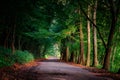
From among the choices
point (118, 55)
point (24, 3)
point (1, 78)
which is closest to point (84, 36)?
point (118, 55)

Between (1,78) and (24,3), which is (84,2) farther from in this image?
(1,78)

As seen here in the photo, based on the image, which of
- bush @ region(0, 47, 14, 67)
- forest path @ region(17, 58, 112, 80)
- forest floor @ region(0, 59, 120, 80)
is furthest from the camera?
bush @ region(0, 47, 14, 67)

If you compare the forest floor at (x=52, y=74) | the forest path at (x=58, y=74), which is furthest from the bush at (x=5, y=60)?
the forest path at (x=58, y=74)

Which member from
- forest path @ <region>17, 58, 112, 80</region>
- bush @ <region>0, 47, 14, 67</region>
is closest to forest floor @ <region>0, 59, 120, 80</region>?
forest path @ <region>17, 58, 112, 80</region>

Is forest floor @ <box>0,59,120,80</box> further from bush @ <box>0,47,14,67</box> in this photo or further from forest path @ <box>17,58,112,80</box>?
bush @ <box>0,47,14,67</box>

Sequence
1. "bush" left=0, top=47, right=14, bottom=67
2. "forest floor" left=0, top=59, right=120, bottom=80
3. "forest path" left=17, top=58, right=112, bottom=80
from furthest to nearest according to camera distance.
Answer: "bush" left=0, top=47, right=14, bottom=67 → "forest path" left=17, top=58, right=112, bottom=80 → "forest floor" left=0, top=59, right=120, bottom=80

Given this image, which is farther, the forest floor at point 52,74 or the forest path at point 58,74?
the forest path at point 58,74

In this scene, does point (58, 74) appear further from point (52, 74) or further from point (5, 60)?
point (5, 60)

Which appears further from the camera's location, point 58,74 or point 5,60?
point 5,60

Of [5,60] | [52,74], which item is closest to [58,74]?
[52,74]

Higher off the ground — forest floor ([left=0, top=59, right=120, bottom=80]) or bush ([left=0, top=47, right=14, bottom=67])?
bush ([left=0, top=47, right=14, bottom=67])

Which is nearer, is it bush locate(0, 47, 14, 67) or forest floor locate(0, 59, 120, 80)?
forest floor locate(0, 59, 120, 80)

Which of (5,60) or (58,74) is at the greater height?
(5,60)

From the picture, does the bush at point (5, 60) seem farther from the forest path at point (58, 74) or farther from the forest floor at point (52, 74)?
the forest path at point (58, 74)
